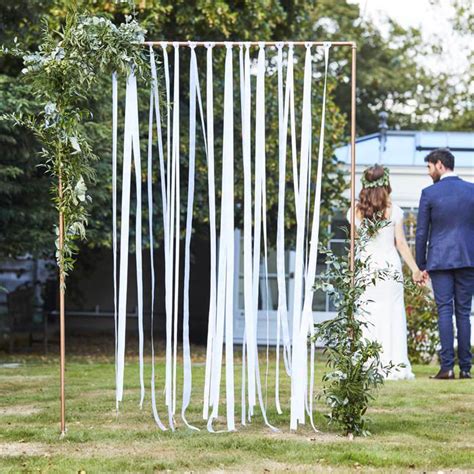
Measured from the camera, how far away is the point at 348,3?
25.8 m

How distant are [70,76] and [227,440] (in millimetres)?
2261

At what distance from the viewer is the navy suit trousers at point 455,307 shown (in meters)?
9.08

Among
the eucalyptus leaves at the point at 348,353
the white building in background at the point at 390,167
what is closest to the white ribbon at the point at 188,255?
the eucalyptus leaves at the point at 348,353

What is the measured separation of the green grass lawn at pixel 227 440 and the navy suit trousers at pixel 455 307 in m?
0.91

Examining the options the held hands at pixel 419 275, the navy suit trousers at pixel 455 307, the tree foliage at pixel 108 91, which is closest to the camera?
the navy suit trousers at pixel 455 307

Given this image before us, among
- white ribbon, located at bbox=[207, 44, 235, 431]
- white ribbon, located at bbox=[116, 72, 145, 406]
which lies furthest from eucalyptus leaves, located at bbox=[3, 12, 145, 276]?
white ribbon, located at bbox=[207, 44, 235, 431]

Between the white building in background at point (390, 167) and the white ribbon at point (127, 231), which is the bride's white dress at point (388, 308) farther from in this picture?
the white building in background at point (390, 167)

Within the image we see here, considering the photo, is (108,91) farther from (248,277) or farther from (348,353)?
(348,353)

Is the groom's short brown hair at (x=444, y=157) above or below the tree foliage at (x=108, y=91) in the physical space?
below

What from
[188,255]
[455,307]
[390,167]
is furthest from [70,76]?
[390,167]

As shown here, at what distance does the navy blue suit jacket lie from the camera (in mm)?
8953

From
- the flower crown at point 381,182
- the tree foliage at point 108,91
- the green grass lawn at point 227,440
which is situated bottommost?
the green grass lawn at point 227,440

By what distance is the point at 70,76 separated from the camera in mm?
6152

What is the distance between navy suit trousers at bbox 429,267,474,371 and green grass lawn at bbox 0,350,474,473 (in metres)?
0.91
